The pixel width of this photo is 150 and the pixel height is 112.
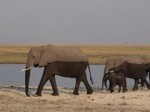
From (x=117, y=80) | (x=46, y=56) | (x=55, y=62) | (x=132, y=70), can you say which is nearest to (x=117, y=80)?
(x=117, y=80)

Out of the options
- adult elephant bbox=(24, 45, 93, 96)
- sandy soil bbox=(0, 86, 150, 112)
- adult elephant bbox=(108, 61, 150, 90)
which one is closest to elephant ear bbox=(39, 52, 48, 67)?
adult elephant bbox=(24, 45, 93, 96)

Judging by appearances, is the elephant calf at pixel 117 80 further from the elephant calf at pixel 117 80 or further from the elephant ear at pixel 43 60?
the elephant ear at pixel 43 60

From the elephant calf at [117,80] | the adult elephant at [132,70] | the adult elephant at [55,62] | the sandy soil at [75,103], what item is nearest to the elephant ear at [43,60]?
the adult elephant at [55,62]

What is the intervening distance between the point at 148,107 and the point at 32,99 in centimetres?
421

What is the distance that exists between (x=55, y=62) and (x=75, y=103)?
2.88 meters

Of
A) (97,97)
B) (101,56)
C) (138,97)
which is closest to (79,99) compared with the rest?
(97,97)

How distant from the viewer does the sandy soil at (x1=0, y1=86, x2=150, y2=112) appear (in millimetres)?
15375

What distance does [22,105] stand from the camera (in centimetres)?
1636

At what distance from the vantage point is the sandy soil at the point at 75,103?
50.4 ft

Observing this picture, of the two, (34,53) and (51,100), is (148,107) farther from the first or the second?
(34,53)

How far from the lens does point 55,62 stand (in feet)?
64.7

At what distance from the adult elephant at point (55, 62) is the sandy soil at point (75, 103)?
71 centimetres

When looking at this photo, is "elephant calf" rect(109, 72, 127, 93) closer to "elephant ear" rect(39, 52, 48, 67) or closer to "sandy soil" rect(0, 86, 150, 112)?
"sandy soil" rect(0, 86, 150, 112)

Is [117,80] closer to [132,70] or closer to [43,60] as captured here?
[132,70]
